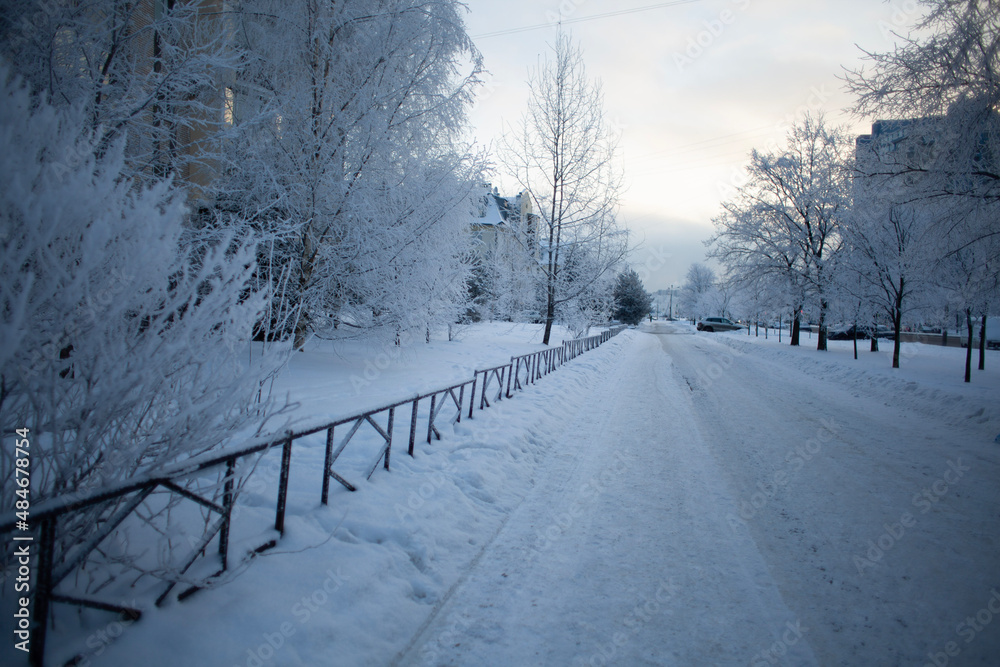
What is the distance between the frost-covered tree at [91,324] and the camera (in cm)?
180

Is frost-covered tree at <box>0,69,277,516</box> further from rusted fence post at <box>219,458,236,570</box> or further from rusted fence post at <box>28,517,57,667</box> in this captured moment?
rusted fence post at <box>28,517,57,667</box>

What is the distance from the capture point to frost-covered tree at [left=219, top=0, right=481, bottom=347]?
7.65 metres

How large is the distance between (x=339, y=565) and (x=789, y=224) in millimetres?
28545

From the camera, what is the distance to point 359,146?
25.5ft

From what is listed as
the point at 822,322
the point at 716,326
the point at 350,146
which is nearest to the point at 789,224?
the point at 822,322

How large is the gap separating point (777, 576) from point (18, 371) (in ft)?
14.9

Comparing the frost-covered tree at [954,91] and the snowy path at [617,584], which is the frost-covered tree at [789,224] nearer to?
the frost-covered tree at [954,91]

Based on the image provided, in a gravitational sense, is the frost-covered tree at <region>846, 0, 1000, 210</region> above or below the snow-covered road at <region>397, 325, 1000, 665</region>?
above

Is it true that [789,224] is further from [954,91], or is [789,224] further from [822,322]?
[954,91]

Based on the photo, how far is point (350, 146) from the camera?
25.7ft

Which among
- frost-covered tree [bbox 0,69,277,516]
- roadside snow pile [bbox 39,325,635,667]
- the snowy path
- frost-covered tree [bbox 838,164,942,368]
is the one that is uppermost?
frost-covered tree [bbox 838,164,942,368]

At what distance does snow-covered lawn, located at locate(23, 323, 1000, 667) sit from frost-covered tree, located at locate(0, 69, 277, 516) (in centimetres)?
88

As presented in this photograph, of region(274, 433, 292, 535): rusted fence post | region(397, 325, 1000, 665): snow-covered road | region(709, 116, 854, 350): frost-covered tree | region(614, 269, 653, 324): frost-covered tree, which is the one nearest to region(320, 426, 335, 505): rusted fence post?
region(274, 433, 292, 535): rusted fence post

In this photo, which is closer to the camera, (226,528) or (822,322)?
(226,528)
